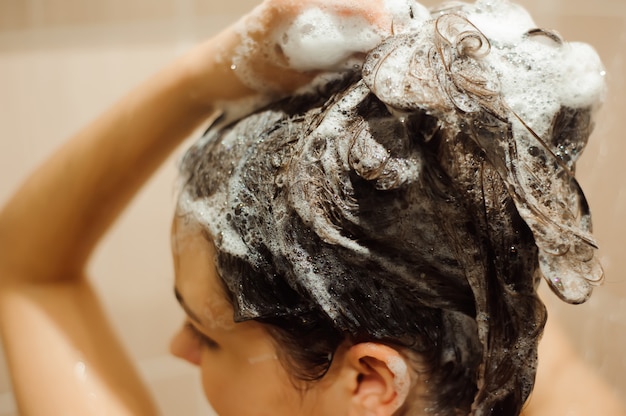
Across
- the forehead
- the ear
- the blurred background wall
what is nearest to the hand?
the forehead

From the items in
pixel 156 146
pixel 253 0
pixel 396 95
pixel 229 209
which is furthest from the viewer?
pixel 253 0

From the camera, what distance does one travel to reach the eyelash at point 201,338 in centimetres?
72

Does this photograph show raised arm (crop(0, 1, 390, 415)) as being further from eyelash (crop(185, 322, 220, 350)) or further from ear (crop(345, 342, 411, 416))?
ear (crop(345, 342, 411, 416))

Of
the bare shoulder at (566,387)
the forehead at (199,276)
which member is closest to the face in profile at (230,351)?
the forehead at (199,276)

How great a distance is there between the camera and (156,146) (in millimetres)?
799

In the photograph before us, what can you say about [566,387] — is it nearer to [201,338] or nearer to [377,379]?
[377,379]

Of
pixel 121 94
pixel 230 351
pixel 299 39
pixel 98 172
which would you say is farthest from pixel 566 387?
pixel 121 94

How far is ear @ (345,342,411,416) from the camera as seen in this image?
608 millimetres

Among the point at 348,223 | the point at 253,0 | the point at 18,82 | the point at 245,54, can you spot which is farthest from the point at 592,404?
the point at 18,82

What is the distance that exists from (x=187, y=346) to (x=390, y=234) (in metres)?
0.34

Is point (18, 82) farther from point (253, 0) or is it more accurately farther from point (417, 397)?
point (417, 397)

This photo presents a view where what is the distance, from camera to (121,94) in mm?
1187

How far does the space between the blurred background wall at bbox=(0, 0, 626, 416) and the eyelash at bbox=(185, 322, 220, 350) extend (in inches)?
14.9

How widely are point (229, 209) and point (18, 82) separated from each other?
0.70 meters
